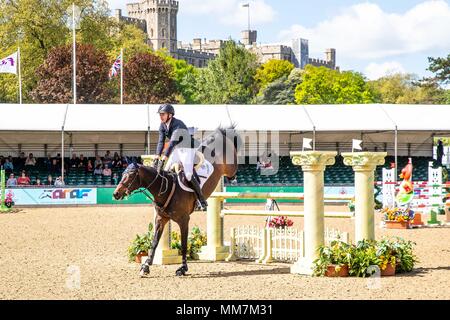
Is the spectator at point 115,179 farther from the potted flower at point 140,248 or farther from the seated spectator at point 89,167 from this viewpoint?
the potted flower at point 140,248

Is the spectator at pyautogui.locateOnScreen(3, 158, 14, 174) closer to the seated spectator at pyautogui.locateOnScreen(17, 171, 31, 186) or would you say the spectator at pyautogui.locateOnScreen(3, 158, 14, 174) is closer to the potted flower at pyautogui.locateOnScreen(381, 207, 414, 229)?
the seated spectator at pyautogui.locateOnScreen(17, 171, 31, 186)

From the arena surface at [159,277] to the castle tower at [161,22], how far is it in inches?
6137

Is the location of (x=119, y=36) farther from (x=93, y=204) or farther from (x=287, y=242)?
(x=287, y=242)

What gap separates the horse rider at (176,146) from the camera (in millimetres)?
12773

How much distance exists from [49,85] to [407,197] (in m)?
48.1

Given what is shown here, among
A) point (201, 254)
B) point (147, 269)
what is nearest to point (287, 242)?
point (201, 254)

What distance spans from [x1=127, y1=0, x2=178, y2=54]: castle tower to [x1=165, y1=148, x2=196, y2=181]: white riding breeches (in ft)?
526

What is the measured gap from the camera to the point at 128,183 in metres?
12.2

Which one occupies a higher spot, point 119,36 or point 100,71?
point 119,36

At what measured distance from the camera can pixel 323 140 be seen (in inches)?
1678

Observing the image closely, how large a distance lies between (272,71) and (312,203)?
92488 mm

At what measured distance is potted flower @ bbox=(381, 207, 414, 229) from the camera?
22.7 m

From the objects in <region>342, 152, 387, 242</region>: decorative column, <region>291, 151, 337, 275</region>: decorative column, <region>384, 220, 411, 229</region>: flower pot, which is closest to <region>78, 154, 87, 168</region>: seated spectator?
<region>384, 220, 411, 229</region>: flower pot

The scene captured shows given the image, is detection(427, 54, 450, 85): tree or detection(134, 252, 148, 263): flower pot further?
detection(427, 54, 450, 85): tree
